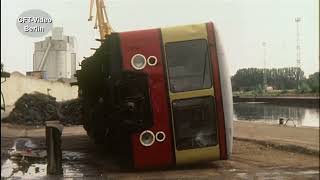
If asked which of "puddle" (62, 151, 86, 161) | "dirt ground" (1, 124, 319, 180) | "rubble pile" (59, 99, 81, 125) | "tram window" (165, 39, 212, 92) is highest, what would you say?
"tram window" (165, 39, 212, 92)

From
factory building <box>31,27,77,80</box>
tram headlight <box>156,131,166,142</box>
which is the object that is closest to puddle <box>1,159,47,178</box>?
factory building <box>31,27,77,80</box>

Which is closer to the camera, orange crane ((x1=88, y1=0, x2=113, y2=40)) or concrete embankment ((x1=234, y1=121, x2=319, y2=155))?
orange crane ((x1=88, y1=0, x2=113, y2=40))

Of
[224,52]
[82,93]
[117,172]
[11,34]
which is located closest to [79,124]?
[82,93]

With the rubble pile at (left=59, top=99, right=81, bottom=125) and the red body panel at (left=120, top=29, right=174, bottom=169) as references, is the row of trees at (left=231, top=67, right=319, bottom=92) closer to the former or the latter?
the red body panel at (left=120, top=29, right=174, bottom=169)

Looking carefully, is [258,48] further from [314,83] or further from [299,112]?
[299,112]

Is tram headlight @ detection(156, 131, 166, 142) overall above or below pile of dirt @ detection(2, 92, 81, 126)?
below

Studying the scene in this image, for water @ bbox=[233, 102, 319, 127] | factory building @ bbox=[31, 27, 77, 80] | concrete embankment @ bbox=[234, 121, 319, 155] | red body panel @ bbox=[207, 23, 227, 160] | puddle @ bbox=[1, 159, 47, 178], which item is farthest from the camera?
concrete embankment @ bbox=[234, 121, 319, 155]

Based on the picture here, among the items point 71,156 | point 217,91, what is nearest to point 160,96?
point 217,91

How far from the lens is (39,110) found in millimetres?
3895

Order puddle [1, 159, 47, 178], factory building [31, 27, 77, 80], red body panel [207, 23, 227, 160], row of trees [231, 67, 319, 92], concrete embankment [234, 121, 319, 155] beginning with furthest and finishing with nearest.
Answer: concrete embankment [234, 121, 319, 155] < red body panel [207, 23, 227, 160] < row of trees [231, 67, 319, 92] < puddle [1, 159, 47, 178] < factory building [31, 27, 77, 80]

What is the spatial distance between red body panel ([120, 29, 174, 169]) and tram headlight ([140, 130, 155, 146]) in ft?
0.07

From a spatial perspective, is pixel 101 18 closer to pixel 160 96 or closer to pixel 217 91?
pixel 160 96

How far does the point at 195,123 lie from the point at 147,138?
362 mm

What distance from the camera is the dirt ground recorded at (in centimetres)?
412
